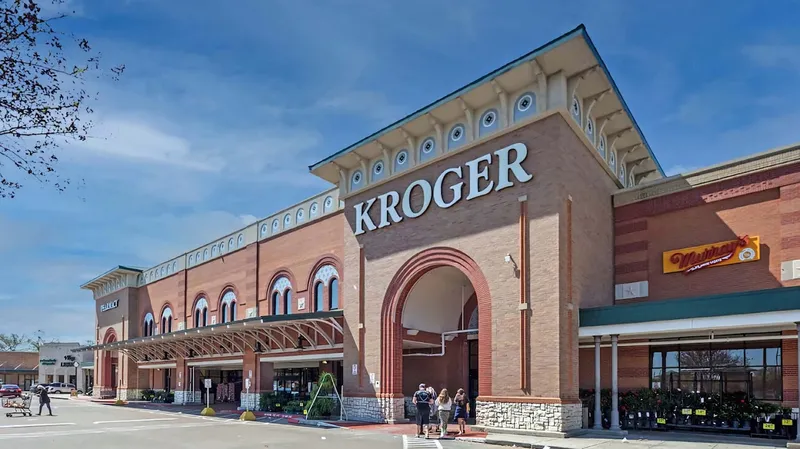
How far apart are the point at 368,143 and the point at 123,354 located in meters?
37.2

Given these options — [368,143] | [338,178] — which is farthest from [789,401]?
[338,178]

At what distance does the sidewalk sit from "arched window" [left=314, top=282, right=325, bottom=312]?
47.7 ft

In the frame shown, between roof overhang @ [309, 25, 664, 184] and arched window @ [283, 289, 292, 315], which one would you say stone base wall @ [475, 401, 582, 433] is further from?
arched window @ [283, 289, 292, 315]

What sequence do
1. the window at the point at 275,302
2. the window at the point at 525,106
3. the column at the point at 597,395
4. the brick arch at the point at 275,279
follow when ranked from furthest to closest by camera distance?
the window at the point at 275,302 < the brick arch at the point at 275,279 < the window at the point at 525,106 < the column at the point at 597,395

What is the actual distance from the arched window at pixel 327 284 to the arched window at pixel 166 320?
67.7 feet

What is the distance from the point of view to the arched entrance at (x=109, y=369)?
57894 millimetres

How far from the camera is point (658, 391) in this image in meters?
20.5

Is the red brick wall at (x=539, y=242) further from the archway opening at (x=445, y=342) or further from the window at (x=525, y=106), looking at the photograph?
the archway opening at (x=445, y=342)

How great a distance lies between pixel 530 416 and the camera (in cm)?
1959

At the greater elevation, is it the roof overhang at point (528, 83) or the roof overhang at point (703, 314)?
the roof overhang at point (528, 83)

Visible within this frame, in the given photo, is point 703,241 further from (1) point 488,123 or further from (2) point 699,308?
(1) point 488,123

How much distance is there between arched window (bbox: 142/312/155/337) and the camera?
52.0 metres

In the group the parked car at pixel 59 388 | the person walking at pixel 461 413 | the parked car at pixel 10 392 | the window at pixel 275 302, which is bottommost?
the parked car at pixel 59 388

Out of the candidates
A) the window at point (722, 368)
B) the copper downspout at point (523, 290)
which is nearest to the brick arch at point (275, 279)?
the copper downspout at point (523, 290)
